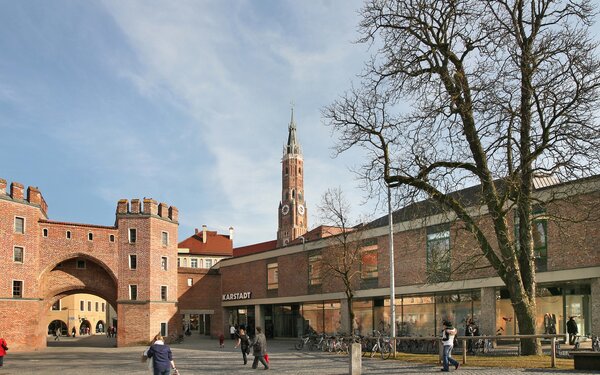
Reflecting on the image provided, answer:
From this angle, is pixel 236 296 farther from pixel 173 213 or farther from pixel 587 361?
pixel 587 361

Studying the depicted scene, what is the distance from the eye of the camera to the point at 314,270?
4509 centimetres

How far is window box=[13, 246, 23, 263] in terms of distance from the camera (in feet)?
144

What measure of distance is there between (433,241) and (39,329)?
29.4m

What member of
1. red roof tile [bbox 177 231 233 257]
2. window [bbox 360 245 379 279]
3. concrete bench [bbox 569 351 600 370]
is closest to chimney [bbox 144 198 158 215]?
window [bbox 360 245 379 279]

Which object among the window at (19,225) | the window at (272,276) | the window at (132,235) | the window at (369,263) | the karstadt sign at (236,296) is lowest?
the karstadt sign at (236,296)

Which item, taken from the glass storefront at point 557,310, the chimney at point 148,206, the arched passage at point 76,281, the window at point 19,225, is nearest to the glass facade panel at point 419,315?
the glass storefront at point 557,310

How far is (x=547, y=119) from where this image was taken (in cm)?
1961

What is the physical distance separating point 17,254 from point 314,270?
68.8ft

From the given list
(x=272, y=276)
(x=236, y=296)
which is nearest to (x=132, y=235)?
(x=236, y=296)

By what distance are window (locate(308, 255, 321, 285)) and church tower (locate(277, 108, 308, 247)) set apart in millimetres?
80964

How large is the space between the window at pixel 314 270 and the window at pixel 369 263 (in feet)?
15.0

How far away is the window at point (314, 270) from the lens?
44319mm

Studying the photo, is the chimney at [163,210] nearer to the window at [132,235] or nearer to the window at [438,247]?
the window at [132,235]

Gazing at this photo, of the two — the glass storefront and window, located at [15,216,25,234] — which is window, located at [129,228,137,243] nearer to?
window, located at [15,216,25,234]
